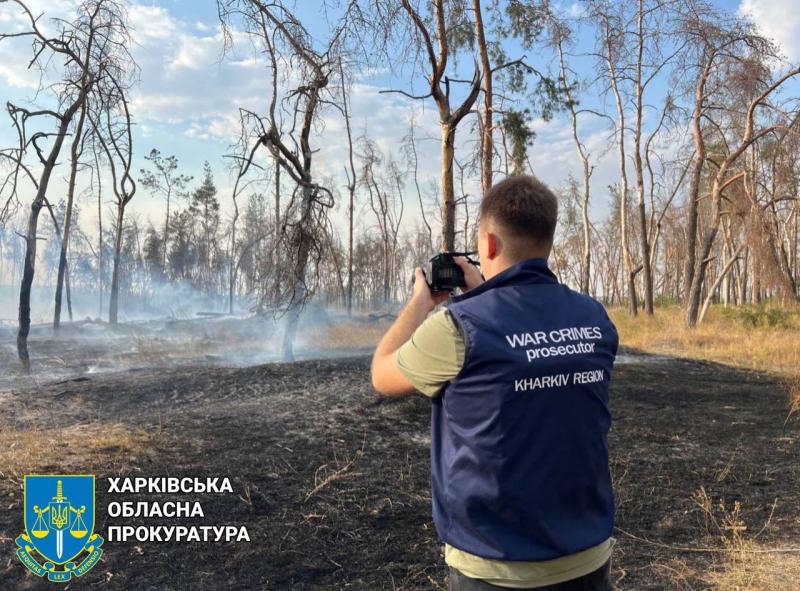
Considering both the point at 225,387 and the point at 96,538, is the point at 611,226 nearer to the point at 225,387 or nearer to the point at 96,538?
the point at 225,387

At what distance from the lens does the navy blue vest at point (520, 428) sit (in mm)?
1448

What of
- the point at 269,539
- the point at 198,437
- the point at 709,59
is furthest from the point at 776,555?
the point at 709,59

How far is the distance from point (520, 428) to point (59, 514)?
379 centimetres

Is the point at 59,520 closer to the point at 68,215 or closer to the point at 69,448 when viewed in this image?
the point at 69,448

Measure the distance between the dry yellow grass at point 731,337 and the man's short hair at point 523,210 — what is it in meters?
10.6

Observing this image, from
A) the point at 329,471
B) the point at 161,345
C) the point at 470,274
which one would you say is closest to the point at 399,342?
the point at 470,274

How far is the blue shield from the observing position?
3.51 meters

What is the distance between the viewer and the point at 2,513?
3.86m

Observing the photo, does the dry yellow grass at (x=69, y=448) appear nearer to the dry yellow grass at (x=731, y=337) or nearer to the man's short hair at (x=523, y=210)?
the man's short hair at (x=523, y=210)

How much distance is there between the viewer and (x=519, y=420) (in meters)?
1.45

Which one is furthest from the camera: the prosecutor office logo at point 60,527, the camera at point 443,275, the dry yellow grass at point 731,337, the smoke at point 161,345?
the dry yellow grass at point 731,337

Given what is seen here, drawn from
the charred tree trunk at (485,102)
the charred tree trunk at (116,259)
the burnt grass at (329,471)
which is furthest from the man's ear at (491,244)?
the charred tree trunk at (116,259)

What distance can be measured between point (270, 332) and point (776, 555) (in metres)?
16.8

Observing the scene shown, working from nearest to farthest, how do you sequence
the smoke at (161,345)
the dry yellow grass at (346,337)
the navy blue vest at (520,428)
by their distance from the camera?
1. the navy blue vest at (520,428)
2. the smoke at (161,345)
3. the dry yellow grass at (346,337)
